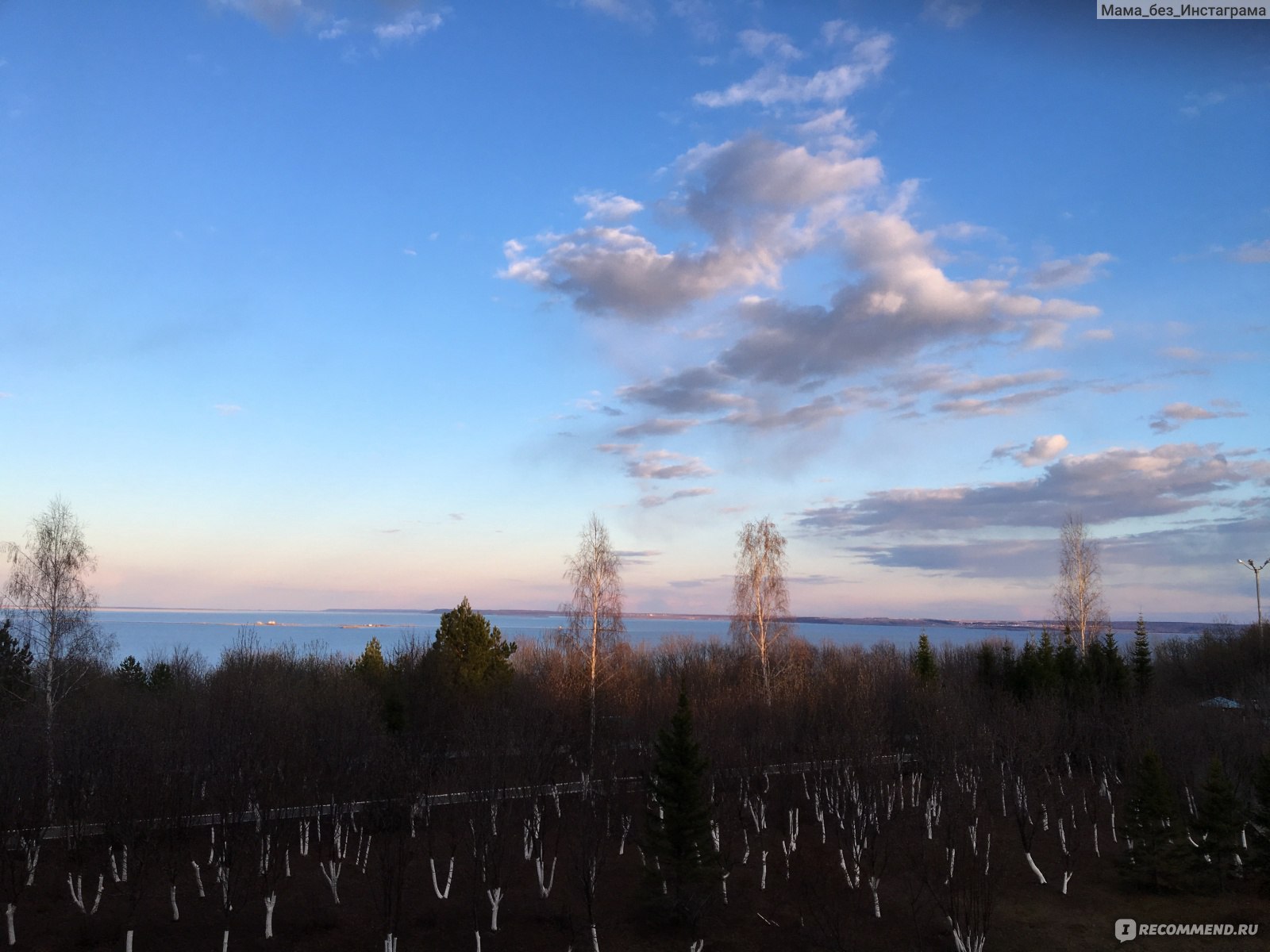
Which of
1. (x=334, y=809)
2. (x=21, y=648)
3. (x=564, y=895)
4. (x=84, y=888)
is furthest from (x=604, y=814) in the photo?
(x=21, y=648)

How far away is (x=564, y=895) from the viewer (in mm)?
21969

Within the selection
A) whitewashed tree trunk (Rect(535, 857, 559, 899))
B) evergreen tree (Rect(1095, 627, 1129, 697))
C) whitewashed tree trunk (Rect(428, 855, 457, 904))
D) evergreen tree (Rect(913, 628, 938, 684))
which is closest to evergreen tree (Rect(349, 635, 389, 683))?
whitewashed tree trunk (Rect(428, 855, 457, 904))

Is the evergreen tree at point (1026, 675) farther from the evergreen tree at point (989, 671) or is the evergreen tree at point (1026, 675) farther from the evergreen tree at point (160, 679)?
the evergreen tree at point (160, 679)

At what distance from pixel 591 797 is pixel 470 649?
17623 mm

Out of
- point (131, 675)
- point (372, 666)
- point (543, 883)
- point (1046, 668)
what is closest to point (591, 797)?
point (543, 883)

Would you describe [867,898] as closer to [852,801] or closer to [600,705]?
[852,801]

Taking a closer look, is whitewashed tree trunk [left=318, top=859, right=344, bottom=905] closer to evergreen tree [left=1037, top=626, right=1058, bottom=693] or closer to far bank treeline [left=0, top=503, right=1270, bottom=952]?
far bank treeline [left=0, top=503, right=1270, bottom=952]

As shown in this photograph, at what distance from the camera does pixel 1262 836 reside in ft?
74.1

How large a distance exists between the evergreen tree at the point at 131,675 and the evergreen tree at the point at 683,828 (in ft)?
114

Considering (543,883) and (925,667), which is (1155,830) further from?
(925,667)

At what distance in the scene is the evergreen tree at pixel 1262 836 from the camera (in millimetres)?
22328

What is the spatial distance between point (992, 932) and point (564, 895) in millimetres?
10348

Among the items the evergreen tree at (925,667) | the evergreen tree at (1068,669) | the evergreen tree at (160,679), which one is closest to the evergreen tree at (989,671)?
the evergreen tree at (925,667)

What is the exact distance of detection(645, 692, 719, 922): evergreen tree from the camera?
63.6ft
